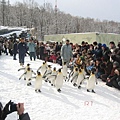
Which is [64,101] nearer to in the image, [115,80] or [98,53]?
[115,80]

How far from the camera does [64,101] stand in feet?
22.1

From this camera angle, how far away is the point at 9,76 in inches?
367

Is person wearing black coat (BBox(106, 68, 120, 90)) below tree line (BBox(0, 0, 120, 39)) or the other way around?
below

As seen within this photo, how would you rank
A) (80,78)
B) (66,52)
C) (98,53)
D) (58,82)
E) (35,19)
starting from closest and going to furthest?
(58,82) < (80,78) < (66,52) < (98,53) < (35,19)

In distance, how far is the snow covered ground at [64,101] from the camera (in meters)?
5.82

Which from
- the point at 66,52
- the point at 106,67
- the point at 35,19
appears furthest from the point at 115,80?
the point at 35,19

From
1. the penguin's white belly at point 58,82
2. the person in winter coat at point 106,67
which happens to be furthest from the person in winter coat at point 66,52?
the penguin's white belly at point 58,82

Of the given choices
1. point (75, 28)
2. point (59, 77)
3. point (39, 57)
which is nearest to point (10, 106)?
point (59, 77)

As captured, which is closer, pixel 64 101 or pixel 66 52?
pixel 64 101

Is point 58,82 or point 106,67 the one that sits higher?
point 106,67

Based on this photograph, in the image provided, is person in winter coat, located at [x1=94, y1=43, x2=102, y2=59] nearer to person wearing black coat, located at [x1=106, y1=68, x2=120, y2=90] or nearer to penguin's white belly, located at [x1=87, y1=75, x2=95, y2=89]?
person wearing black coat, located at [x1=106, y1=68, x2=120, y2=90]

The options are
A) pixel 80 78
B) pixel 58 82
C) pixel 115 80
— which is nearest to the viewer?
pixel 58 82

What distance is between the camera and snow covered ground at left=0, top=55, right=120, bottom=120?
19.1 feet

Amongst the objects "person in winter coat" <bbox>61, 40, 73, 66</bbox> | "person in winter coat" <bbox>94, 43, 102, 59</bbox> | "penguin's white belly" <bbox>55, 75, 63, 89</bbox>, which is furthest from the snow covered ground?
"person in winter coat" <bbox>94, 43, 102, 59</bbox>
